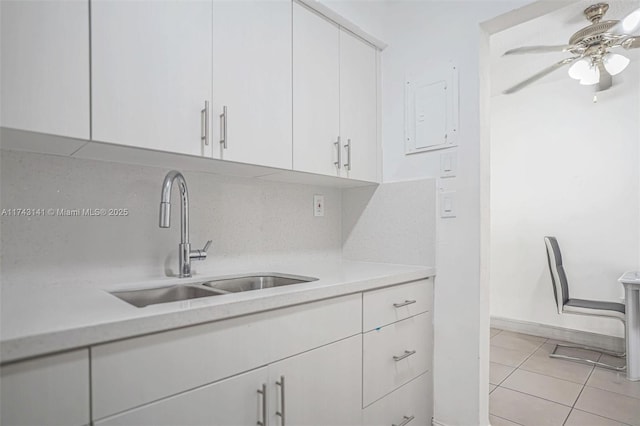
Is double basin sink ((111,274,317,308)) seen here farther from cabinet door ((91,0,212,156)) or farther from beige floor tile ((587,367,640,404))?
beige floor tile ((587,367,640,404))

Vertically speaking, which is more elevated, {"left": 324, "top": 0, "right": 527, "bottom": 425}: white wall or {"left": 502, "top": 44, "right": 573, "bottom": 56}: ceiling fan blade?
{"left": 502, "top": 44, "right": 573, "bottom": 56}: ceiling fan blade

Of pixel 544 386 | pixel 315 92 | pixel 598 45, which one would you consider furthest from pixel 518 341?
pixel 315 92

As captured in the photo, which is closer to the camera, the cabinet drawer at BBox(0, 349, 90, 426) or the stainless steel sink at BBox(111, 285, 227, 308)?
the cabinet drawer at BBox(0, 349, 90, 426)

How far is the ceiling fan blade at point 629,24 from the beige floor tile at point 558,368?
2.24 meters

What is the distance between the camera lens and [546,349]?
304 centimetres

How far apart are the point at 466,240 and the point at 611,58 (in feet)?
6.02

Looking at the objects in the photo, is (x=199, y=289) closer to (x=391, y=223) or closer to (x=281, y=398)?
(x=281, y=398)

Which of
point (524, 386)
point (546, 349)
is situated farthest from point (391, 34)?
point (546, 349)

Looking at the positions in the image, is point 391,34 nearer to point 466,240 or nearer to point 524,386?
point 466,240

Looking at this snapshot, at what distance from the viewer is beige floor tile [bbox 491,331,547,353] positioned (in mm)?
3089

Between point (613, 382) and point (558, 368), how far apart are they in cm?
32

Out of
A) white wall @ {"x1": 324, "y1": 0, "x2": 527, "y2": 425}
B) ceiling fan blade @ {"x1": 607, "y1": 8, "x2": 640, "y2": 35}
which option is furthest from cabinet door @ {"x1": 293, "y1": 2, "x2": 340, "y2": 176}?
ceiling fan blade @ {"x1": 607, "y1": 8, "x2": 640, "y2": 35}

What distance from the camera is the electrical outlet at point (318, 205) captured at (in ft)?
6.89

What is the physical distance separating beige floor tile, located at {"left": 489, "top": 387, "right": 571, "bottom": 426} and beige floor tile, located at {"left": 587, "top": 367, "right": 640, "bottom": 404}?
0.52 meters
